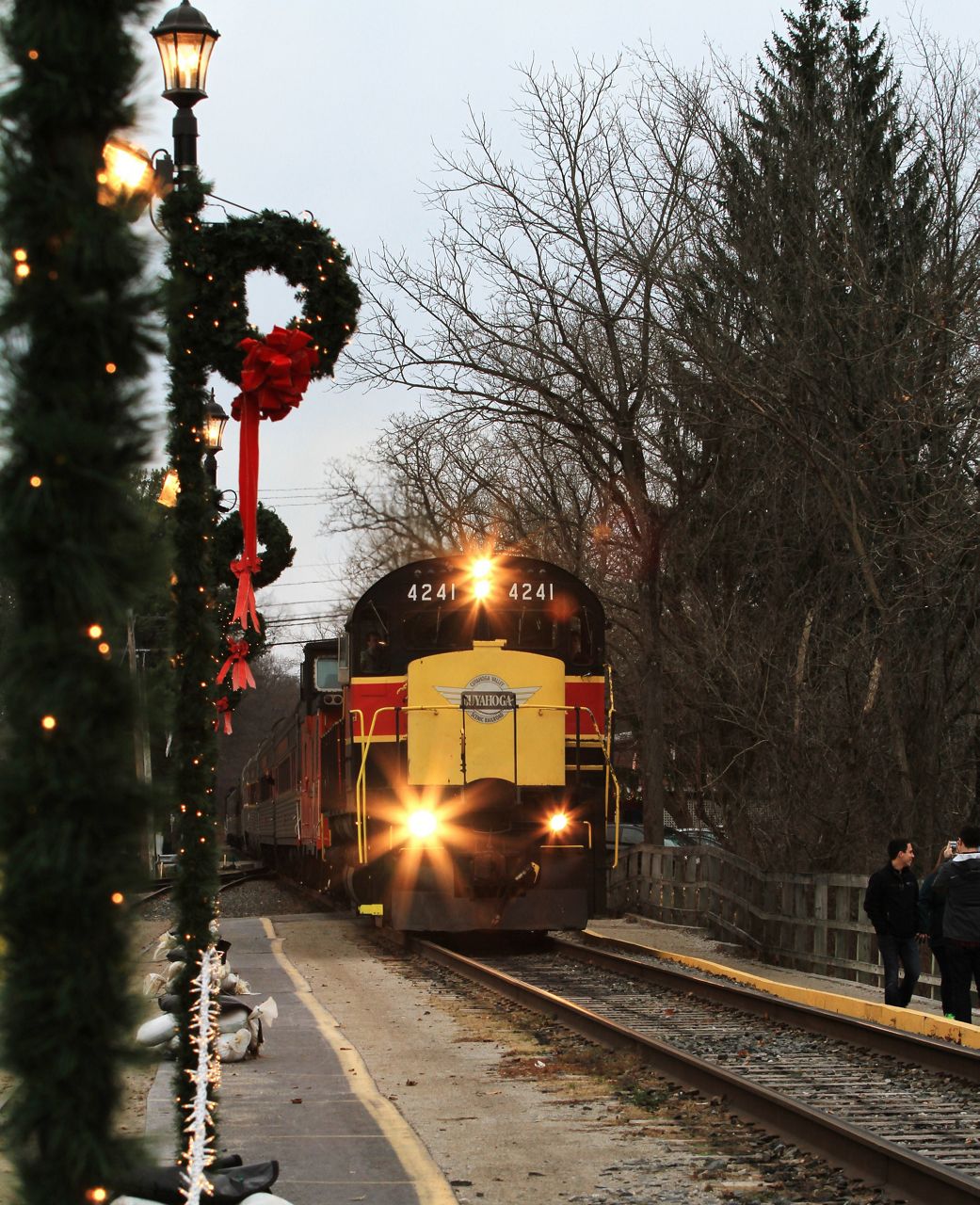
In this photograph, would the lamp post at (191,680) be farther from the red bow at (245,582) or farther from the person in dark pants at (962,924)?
the person in dark pants at (962,924)

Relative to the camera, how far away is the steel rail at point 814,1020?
1016 cm

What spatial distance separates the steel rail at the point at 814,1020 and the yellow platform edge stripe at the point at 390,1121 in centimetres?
347

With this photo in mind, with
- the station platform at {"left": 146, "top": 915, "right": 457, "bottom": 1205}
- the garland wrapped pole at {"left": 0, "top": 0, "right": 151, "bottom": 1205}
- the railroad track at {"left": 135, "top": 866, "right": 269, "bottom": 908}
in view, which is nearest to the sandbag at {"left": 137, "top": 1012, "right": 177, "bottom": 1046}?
the station platform at {"left": 146, "top": 915, "right": 457, "bottom": 1205}

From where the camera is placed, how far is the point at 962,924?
1256cm

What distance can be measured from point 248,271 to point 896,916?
10236 millimetres

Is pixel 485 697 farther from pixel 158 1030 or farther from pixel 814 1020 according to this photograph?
pixel 158 1030

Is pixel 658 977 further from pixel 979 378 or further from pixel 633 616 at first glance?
pixel 633 616

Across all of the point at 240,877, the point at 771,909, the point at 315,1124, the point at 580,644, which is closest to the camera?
the point at 315,1124

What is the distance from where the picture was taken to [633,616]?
3003 cm

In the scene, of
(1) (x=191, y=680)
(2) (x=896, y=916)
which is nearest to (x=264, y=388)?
(1) (x=191, y=680)

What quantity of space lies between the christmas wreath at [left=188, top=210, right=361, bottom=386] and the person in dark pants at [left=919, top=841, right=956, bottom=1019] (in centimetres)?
882

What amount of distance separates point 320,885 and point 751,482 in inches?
390

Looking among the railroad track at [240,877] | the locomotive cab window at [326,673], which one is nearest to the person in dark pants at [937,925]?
the locomotive cab window at [326,673]

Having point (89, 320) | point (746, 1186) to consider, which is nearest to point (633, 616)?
point (746, 1186)
